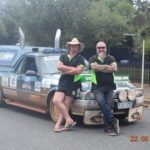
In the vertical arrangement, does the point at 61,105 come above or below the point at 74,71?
below

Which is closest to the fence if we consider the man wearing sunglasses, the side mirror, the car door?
the car door

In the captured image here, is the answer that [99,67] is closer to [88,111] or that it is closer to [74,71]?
[74,71]

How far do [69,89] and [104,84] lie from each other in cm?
75

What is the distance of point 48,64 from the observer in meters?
10.4

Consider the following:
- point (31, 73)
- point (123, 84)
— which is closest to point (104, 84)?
point (123, 84)

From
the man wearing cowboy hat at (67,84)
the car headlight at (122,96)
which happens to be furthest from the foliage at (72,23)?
the man wearing cowboy hat at (67,84)

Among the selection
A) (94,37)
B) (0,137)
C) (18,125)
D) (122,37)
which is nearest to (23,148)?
(0,137)

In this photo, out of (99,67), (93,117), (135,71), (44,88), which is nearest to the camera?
(99,67)

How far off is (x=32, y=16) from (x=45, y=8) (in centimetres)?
91

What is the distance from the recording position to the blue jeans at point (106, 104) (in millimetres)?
8336

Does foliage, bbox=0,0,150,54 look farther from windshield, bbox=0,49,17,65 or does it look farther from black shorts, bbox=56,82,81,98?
black shorts, bbox=56,82,81,98

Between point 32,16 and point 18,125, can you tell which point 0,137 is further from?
point 32,16

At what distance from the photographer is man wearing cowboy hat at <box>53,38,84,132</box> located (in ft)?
28.7

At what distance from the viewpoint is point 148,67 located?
56.5 feet
